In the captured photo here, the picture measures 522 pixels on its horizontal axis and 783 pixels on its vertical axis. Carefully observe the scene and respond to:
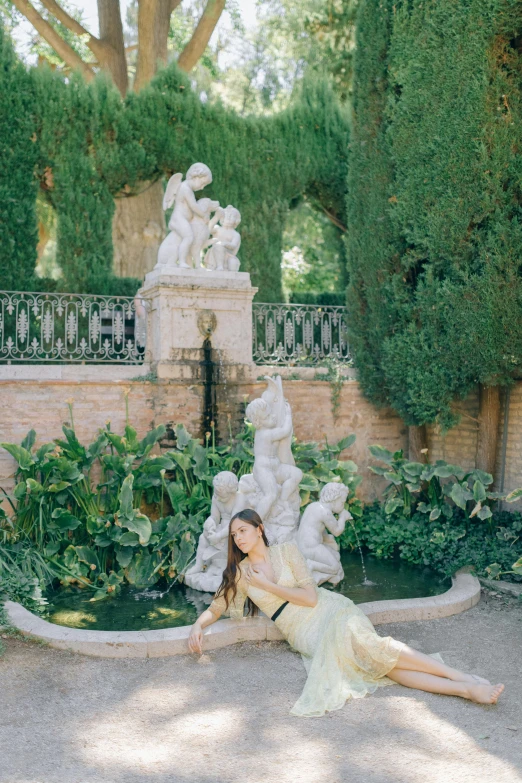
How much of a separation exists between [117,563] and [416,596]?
274 centimetres

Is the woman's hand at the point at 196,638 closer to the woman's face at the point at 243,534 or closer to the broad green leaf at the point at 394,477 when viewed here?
the woman's face at the point at 243,534

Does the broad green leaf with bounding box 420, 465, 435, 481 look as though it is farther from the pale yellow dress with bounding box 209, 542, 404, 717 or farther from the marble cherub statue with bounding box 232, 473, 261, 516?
the pale yellow dress with bounding box 209, 542, 404, 717

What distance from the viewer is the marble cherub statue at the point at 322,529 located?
6.24m

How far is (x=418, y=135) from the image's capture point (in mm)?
8336

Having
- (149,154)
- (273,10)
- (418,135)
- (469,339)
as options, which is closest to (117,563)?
(469,339)

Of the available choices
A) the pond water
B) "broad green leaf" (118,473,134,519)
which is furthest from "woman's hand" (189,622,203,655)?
"broad green leaf" (118,473,134,519)

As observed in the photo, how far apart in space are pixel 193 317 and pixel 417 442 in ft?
10.4

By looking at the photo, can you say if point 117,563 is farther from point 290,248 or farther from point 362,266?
point 290,248

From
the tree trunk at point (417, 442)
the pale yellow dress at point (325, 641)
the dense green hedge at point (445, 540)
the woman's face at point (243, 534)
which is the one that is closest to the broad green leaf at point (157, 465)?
the dense green hedge at point (445, 540)

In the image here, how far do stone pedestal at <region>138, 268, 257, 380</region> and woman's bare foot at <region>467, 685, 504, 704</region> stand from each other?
17.3 ft

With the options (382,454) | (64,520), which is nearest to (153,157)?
(382,454)

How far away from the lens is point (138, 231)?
14312mm

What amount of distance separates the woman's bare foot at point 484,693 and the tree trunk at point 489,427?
4542 millimetres

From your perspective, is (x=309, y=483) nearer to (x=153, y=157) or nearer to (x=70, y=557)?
(x=70, y=557)
